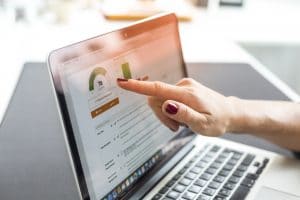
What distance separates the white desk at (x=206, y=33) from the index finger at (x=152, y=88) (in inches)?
16.0

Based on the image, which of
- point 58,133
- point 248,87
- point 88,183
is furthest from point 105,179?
point 248,87

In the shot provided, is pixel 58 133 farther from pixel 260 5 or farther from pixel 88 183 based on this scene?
pixel 260 5

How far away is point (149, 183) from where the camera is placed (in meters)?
0.63

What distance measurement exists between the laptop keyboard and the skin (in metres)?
0.06

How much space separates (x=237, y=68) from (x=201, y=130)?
628 millimetres

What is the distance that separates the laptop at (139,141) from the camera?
518 mm

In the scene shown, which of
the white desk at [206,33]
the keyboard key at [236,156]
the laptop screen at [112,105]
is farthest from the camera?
the white desk at [206,33]

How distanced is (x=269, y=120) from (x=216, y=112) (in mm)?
145

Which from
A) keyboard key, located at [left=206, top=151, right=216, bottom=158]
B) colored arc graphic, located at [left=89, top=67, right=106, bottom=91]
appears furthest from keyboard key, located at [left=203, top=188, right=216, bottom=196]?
colored arc graphic, located at [left=89, top=67, right=106, bottom=91]

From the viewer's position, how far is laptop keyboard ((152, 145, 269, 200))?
2.01 ft

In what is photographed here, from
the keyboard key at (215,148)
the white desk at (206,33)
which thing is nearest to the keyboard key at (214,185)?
the keyboard key at (215,148)

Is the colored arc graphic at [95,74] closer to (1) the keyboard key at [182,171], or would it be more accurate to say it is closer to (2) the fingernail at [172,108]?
(2) the fingernail at [172,108]

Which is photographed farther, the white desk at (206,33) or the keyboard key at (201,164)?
the white desk at (206,33)

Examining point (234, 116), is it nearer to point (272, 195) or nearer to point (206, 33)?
point (272, 195)
